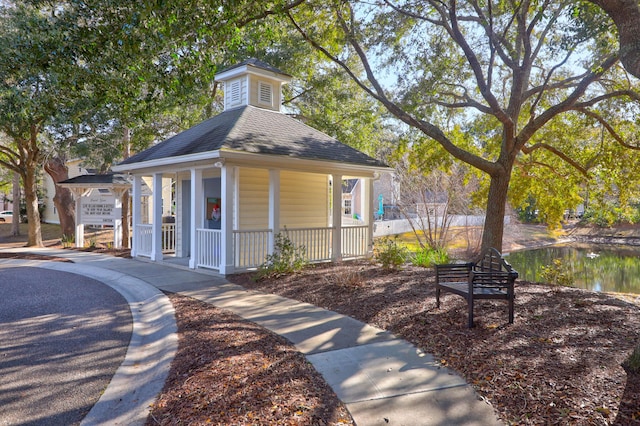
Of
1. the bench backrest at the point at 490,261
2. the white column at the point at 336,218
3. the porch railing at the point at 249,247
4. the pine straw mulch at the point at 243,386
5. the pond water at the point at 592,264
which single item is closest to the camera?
the pine straw mulch at the point at 243,386

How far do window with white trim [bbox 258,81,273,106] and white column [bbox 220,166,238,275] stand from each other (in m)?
4.57

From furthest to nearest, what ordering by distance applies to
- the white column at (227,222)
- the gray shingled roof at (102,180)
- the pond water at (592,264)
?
the gray shingled roof at (102,180) → the pond water at (592,264) → the white column at (227,222)

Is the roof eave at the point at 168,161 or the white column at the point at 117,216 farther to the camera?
the white column at the point at 117,216

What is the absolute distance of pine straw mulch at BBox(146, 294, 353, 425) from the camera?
3.05 meters

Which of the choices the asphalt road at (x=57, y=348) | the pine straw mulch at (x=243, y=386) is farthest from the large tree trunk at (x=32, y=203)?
the pine straw mulch at (x=243, y=386)

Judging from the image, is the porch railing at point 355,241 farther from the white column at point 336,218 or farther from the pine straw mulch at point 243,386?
the pine straw mulch at point 243,386

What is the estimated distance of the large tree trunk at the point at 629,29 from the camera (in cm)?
389

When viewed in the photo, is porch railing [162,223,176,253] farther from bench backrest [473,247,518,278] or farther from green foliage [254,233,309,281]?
bench backrest [473,247,518,278]

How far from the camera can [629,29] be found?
3975 millimetres

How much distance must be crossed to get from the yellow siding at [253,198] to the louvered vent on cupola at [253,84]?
289cm

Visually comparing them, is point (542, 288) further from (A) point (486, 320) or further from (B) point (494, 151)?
(B) point (494, 151)

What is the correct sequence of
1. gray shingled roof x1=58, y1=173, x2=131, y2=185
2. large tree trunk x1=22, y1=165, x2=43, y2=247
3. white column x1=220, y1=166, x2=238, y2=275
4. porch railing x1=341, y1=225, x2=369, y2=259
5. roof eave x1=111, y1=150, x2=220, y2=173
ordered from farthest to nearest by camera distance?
1. large tree trunk x1=22, y1=165, x2=43, y2=247
2. gray shingled roof x1=58, y1=173, x2=131, y2=185
3. porch railing x1=341, y1=225, x2=369, y2=259
4. white column x1=220, y1=166, x2=238, y2=275
5. roof eave x1=111, y1=150, x2=220, y2=173

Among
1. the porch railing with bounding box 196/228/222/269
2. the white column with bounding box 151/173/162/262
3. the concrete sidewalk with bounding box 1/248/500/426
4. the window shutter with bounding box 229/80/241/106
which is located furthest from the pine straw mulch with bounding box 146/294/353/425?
the window shutter with bounding box 229/80/241/106

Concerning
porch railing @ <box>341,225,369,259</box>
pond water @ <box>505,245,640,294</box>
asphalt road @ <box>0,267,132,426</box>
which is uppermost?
porch railing @ <box>341,225,369,259</box>
